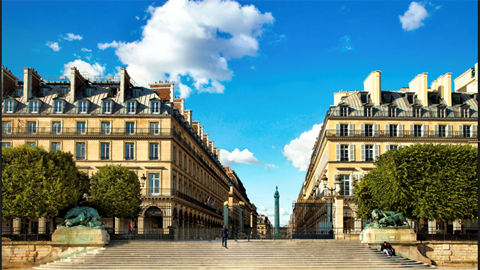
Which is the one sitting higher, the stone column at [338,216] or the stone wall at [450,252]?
the stone column at [338,216]

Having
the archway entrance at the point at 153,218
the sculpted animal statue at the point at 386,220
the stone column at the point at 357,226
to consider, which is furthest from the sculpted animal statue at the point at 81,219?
the stone column at the point at 357,226

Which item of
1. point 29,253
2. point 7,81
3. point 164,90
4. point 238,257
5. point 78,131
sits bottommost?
point 29,253

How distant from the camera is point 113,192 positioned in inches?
1603

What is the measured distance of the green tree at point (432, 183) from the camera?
36625mm

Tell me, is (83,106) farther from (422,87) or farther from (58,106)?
(422,87)

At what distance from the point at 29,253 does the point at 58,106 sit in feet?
68.6

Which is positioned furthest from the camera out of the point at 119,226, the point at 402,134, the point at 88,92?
the point at 402,134

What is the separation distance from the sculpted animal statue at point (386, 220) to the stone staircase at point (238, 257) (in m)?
2.01

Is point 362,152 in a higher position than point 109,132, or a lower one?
lower

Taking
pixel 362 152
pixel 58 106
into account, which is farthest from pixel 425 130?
pixel 58 106

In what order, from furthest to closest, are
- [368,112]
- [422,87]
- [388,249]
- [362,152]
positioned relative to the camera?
[422,87]
[368,112]
[362,152]
[388,249]

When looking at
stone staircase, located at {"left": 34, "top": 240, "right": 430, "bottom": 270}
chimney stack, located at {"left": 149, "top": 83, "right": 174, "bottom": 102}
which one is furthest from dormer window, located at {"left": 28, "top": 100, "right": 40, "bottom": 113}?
stone staircase, located at {"left": 34, "top": 240, "right": 430, "bottom": 270}

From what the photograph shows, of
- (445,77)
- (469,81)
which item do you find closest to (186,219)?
(445,77)

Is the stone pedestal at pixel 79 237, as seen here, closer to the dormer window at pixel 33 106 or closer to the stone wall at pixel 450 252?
the stone wall at pixel 450 252
